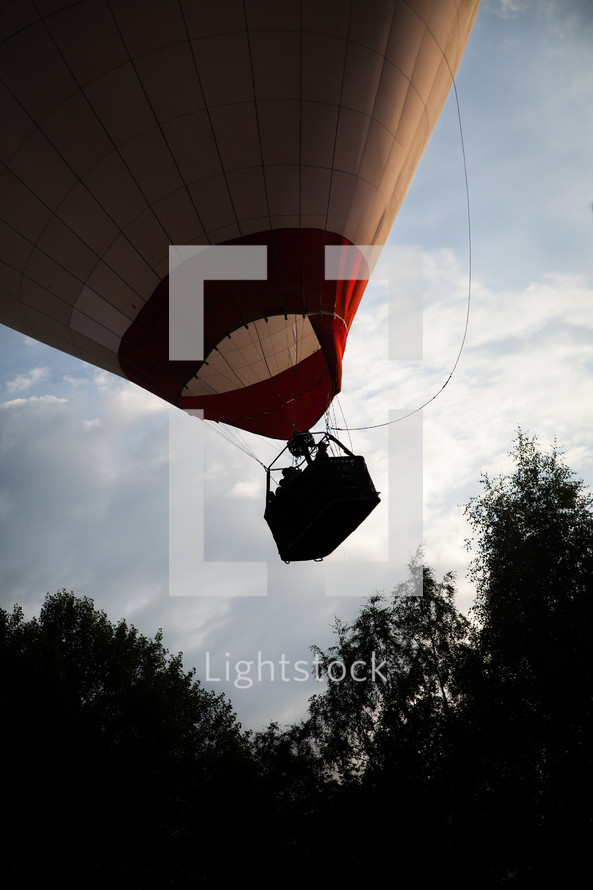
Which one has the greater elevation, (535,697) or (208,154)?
(208,154)

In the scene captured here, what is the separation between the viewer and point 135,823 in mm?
12500

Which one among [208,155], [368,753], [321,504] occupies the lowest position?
[368,753]

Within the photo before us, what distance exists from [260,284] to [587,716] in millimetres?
10179

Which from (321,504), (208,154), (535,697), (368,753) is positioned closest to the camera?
(321,504)

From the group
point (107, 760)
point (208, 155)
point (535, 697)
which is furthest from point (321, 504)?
point (107, 760)

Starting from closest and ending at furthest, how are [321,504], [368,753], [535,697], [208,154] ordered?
[321,504]
[208,154]
[535,697]
[368,753]

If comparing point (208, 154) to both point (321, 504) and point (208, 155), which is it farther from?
point (321, 504)

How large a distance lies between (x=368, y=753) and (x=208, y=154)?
14103 mm

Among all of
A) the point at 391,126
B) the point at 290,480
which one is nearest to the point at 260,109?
the point at 391,126

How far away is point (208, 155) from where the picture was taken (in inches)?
256

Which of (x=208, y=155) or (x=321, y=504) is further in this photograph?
(x=208, y=155)

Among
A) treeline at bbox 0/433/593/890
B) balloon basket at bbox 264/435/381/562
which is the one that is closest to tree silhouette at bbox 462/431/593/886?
treeline at bbox 0/433/593/890

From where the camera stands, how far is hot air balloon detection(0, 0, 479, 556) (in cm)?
577

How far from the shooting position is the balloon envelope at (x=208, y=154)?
227 inches
